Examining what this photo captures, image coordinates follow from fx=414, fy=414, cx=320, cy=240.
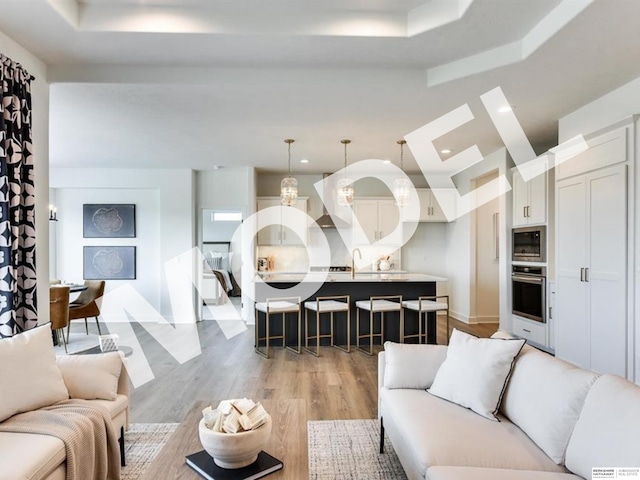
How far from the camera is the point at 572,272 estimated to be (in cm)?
420

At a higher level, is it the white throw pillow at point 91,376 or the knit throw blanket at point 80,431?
the white throw pillow at point 91,376

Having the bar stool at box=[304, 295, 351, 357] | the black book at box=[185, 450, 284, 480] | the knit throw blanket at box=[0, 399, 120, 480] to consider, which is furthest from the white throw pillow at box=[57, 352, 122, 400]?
the bar stool at box=[304, 295, 351, 357]

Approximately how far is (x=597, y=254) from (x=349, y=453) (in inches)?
116

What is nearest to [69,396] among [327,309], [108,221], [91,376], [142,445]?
[91,376]

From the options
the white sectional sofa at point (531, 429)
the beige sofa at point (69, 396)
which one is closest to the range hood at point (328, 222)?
the beige sofa at point (69, 396)

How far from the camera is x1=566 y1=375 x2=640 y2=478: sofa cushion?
1367mm

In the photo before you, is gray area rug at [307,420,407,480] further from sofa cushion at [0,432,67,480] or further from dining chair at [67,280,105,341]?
dining chair at [67,280,105,341]

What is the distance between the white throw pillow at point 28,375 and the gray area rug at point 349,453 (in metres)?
1.51

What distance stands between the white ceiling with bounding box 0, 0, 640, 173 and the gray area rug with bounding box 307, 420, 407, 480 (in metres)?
2.64

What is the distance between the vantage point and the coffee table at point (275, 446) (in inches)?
64.6

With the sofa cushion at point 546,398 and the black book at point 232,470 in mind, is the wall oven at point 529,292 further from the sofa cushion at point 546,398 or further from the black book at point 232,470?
the black book at point 232,470

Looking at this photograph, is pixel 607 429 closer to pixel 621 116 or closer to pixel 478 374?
pixel 478 374

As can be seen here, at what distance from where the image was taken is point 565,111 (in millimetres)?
4180

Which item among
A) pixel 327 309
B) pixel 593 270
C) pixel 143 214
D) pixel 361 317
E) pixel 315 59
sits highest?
pixel 315 59
